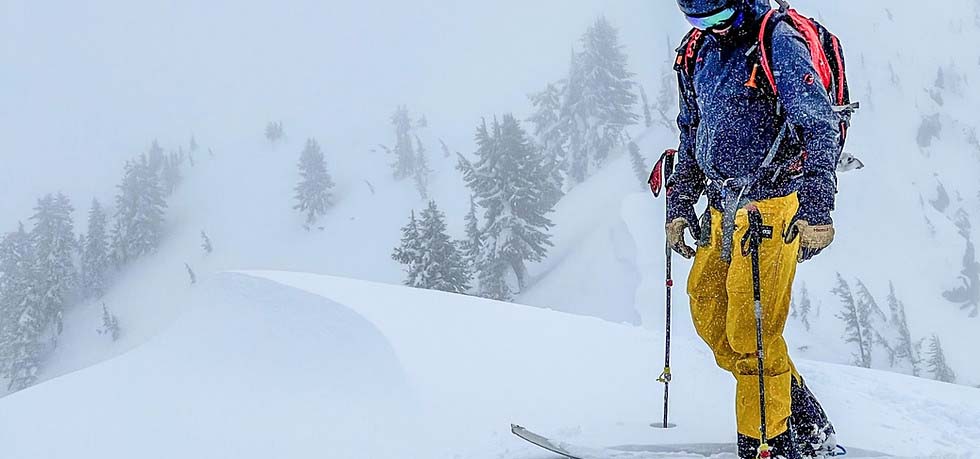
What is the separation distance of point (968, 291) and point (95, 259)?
200 ft

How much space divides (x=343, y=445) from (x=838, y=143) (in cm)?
374

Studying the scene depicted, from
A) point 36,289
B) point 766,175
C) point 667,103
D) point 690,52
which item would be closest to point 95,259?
point 36,289

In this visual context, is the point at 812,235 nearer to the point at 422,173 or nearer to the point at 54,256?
the point at 422,173

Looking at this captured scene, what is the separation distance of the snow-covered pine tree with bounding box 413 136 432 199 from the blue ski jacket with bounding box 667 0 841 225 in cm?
5342

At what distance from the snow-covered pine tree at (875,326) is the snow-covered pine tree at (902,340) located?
0.29 meters

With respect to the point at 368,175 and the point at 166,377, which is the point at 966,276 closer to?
the point at 166,377

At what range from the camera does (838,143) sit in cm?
312

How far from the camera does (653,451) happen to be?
3.95 m

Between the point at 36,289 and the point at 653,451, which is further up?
the point at 36,289

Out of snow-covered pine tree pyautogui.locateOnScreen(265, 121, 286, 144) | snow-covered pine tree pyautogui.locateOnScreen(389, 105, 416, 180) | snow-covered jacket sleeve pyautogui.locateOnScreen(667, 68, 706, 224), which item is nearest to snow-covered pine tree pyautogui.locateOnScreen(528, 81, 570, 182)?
snow-covered pine tree pyautogui.locateOnScreen(389, 105, 416, 180)

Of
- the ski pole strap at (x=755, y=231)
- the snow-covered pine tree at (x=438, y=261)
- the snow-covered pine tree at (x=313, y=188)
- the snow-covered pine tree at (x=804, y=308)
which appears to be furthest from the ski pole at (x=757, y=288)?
the snow-covered pine tree at (x=313, y=188)

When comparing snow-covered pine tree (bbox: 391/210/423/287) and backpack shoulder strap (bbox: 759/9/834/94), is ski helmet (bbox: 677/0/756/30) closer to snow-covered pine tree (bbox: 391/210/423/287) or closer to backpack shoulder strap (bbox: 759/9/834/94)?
backpack shoulder strap (bbox: 759/9/834/94)

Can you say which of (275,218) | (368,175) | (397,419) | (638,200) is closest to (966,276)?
(638,200)

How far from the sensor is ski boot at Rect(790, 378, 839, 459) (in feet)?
11.7
